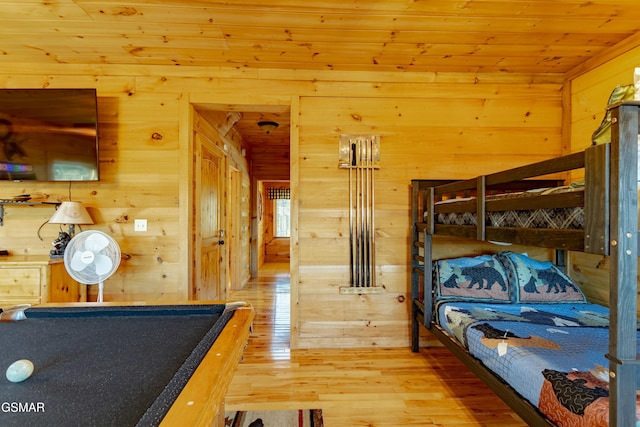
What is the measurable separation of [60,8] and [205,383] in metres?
2.56

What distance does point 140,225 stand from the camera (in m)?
2.86

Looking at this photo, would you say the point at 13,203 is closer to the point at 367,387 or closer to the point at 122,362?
the point at 122,362

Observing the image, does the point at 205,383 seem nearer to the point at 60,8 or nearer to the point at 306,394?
the point at 306,394

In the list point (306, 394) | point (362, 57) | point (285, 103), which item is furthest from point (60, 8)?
Result: point (306, 394)

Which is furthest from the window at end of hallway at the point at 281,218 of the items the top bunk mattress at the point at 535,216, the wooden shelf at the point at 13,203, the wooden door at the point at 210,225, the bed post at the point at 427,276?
the top bunk mattress at the point at 535,216

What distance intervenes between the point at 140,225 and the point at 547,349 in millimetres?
3044

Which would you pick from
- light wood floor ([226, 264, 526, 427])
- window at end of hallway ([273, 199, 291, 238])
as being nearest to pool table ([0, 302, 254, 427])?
light wood floor ([226, 264, 526, 427])

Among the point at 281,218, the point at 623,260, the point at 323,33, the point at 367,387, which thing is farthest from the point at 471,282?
the point at 281,218

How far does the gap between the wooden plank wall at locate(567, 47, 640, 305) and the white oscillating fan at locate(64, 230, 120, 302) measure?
3.70 m

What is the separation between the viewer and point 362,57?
107 inches

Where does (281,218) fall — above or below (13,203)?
below

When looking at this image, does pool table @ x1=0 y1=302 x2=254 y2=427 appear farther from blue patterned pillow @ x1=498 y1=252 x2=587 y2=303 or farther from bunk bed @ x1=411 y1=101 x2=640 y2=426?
blue patterned pillow @ x1=498 y1=252 x2=587 y2=303

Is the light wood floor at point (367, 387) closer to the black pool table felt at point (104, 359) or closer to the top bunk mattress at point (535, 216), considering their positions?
the black pool table felt at point (104, 359)

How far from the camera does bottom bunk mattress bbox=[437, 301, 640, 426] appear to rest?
1.19 metres
